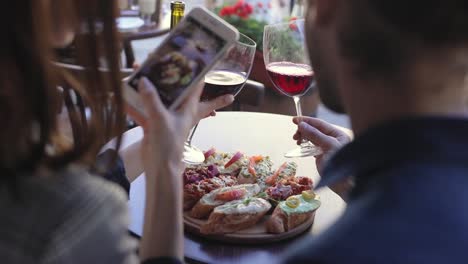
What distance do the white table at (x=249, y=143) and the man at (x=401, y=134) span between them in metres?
0.46

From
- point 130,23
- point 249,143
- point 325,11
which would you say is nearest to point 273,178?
point 249,143

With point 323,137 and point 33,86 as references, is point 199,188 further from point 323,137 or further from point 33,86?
point 33,86

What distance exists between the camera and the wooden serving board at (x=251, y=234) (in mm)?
1035

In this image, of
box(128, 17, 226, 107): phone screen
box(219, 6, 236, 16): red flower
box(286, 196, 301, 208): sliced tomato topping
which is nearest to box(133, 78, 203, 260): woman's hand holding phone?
box(128, 17, 226, 107): phone screen

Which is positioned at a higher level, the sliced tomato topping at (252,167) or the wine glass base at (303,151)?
the sliced tomato topping at (252,167)

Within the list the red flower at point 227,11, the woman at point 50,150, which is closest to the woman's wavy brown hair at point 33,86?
the woman at point 50,150

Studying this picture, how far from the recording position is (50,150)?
678mm

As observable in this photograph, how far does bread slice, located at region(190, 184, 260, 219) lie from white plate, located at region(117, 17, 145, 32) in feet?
6.27

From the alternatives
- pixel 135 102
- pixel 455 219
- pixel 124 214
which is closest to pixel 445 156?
pixel 455 219

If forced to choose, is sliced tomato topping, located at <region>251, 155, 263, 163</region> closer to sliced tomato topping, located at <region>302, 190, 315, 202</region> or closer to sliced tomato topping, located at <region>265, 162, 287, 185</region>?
sliced tomato topping, located at <region>265, 162, 287, 185</region>

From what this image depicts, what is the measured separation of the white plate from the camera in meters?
2.90

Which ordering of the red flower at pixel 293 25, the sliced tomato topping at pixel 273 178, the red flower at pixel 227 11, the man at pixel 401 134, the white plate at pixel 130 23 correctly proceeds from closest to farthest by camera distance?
the man at pixel 401 134 < the sliced tomato topping at pixel 273 178 < the red flower at pixel 293 25 < the white plate at pixel 130 23 < the red flower at pixel 227 11

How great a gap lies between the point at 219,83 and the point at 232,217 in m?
0.32

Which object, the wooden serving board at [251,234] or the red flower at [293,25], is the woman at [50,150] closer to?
the wooden serving board at [251,234]
